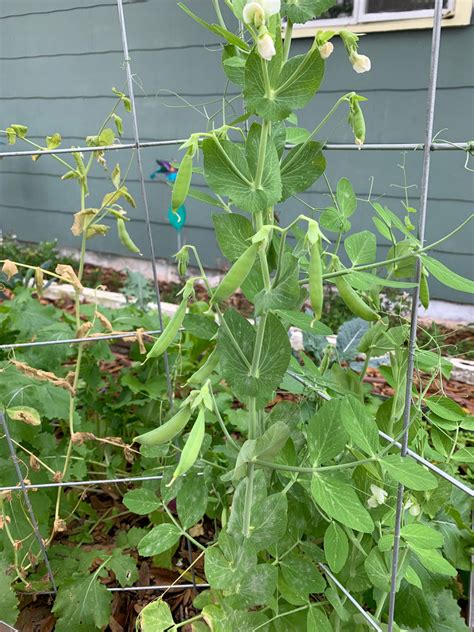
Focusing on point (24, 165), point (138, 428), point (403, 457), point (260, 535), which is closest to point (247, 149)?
point (403, 457)

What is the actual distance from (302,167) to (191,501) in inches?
27.0

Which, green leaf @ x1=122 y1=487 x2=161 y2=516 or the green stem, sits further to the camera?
green leaf @ x1=122 y1=487 x2=161 y2=516

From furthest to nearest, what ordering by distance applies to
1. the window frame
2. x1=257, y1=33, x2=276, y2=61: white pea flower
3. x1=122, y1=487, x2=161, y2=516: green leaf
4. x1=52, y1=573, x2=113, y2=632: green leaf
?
1. the window frame
2. x1=52, y1=573, x2=113, y2=632: green leaf
3. x1=122, y1=487, x2=161, y2=516: green leaf
4. x1=257, y1=33, x2=276, y2=61: white pea flower

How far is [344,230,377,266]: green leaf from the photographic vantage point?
93 centimetres

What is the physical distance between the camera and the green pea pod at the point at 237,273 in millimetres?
698

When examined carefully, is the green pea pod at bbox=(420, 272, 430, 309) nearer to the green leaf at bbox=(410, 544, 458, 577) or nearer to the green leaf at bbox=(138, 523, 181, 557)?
the green leaf at bbox=(410, 544, 458, 577)

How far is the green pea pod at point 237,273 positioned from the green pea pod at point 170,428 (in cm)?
18

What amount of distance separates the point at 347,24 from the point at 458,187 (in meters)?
1.10

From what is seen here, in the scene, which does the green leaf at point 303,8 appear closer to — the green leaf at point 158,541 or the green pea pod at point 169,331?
the green pea pod at point 169,331

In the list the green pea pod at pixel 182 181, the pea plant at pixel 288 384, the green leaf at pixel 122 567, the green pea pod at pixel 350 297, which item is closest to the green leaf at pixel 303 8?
the pea plant at pixel 288 384

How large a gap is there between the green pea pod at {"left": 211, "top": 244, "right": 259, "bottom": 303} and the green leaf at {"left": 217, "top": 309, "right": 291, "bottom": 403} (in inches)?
4.8

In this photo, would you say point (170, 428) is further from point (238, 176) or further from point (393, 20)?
point (393, 20)

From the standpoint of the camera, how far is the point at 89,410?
5.85 feet

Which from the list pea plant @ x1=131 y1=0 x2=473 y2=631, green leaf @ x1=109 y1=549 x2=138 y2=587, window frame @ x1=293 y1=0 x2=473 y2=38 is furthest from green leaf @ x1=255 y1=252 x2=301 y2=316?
window frame @ x1=293 y1=0 x2=473 y2=38
